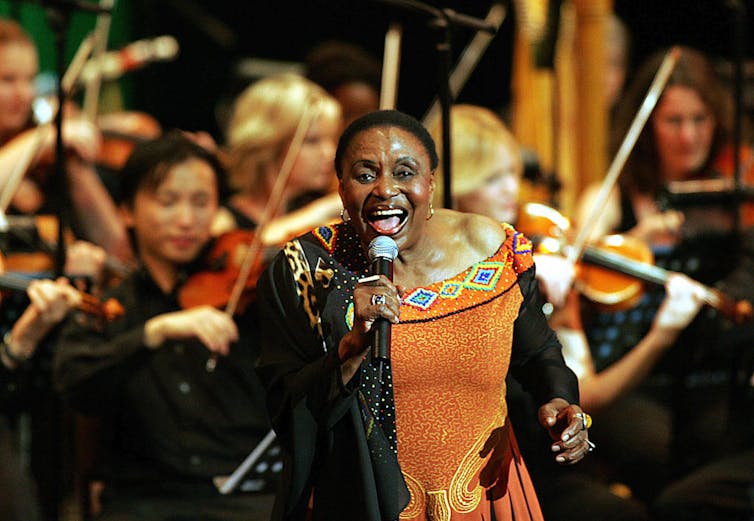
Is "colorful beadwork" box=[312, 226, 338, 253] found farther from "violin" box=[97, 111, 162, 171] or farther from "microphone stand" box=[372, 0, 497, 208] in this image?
"violin" box=[97, 111, 162, 171]

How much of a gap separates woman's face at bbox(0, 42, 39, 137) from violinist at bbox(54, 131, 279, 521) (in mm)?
664

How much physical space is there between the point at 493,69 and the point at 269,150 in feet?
6.86

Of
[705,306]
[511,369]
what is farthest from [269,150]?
[511,369]

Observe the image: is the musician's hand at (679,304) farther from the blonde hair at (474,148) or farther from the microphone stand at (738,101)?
the blonde hair at (474,148)

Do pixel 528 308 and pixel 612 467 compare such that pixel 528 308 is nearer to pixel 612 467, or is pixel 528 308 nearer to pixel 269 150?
pixel 612 467

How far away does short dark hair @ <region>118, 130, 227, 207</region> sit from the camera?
108 inches

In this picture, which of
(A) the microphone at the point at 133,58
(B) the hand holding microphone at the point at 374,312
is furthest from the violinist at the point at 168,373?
(A) the microphone at the point at 133,58

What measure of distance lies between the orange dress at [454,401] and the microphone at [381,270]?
16 centimetres

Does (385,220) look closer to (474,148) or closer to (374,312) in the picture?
(374,312)

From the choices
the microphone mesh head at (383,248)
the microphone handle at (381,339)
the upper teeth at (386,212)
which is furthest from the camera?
the upper teeth at (386,212)

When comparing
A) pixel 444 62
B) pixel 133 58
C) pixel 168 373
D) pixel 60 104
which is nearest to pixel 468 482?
pixel 444 62

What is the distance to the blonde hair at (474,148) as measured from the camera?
2818 mm

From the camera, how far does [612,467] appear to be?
3.04 meters

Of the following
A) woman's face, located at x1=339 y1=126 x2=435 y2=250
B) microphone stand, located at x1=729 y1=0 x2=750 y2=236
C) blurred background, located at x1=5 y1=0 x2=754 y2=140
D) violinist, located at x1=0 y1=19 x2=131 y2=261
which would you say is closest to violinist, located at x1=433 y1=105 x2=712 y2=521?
microphone stand, located at x1=729 y1=0 x2=750 y2=236
